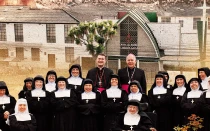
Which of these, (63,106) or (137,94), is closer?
(137,94)

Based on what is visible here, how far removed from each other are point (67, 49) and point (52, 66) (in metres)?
1.73

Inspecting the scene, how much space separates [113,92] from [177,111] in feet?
5.28

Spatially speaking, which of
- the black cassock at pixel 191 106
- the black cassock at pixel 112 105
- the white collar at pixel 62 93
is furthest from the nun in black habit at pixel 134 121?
the white collar at pixel 62 93

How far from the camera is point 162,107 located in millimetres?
10242

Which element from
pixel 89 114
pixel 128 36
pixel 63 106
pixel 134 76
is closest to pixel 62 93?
pixel 63 106

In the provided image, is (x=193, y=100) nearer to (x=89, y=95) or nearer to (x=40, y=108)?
(x=89, y=95)

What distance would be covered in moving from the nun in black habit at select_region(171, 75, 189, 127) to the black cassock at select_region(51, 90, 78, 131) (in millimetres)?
2205

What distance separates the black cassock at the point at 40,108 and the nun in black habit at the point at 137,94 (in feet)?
5.94

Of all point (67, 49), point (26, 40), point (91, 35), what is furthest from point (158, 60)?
point (26, 40)

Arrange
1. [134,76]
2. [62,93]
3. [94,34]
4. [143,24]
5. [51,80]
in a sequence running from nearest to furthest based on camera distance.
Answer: [62,93] < [51,80] < [134,76] < [143,24] < [94,34]

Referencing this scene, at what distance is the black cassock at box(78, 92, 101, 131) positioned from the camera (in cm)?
973

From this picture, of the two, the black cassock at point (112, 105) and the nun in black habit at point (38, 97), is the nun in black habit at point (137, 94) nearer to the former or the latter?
the black cassock at point (112, 105)

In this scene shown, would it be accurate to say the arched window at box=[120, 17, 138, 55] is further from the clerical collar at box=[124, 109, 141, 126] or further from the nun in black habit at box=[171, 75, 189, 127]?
the clerical collar at box=[124, 109, 141, 126]

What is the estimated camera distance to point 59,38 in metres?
34.8
